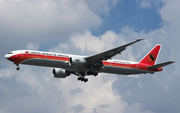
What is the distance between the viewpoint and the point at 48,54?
54.4m

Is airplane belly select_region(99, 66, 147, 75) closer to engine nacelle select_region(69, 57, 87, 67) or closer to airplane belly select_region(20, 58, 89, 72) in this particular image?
engine nacelle select_region(69, 57, 87, 67)

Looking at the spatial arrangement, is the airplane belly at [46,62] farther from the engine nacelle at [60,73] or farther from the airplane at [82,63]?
the engine nacelle at [60,73]

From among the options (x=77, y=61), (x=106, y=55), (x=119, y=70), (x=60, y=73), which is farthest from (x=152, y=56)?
(x=60, y=73)

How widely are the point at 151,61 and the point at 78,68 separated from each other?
1778cm

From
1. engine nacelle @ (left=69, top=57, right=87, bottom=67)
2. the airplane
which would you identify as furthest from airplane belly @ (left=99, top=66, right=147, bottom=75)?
engine nacelle @ (left=69, top=57, right=87, bottom=67)

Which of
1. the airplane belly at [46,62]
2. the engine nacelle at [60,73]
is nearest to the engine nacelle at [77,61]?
the airplane belly at [46,62]

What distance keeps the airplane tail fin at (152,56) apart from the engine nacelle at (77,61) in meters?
15.2

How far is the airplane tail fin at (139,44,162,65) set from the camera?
6450cm

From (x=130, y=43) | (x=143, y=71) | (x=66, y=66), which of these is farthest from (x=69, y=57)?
(x=143, y=71)

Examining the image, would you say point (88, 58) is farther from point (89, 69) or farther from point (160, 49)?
point (160, 49)

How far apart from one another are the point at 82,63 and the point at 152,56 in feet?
62.5

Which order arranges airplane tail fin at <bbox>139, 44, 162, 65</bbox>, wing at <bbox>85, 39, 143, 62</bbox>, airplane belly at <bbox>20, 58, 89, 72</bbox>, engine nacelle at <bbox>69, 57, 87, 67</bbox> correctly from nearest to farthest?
1. wing at <bbox>85, 39, 143, 62</bbox>
2. airplane belly at <bbox>20, 58, 89, 72</bbox>
3. engine nacelle at <bbox>69, 57, 87, 67</bbox>
4. airplane tail fin at <bbox>139, 44, 162, 65</bbox>

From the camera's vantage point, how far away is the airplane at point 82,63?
53713 mm

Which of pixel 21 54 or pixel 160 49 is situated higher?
pixel 160 49
